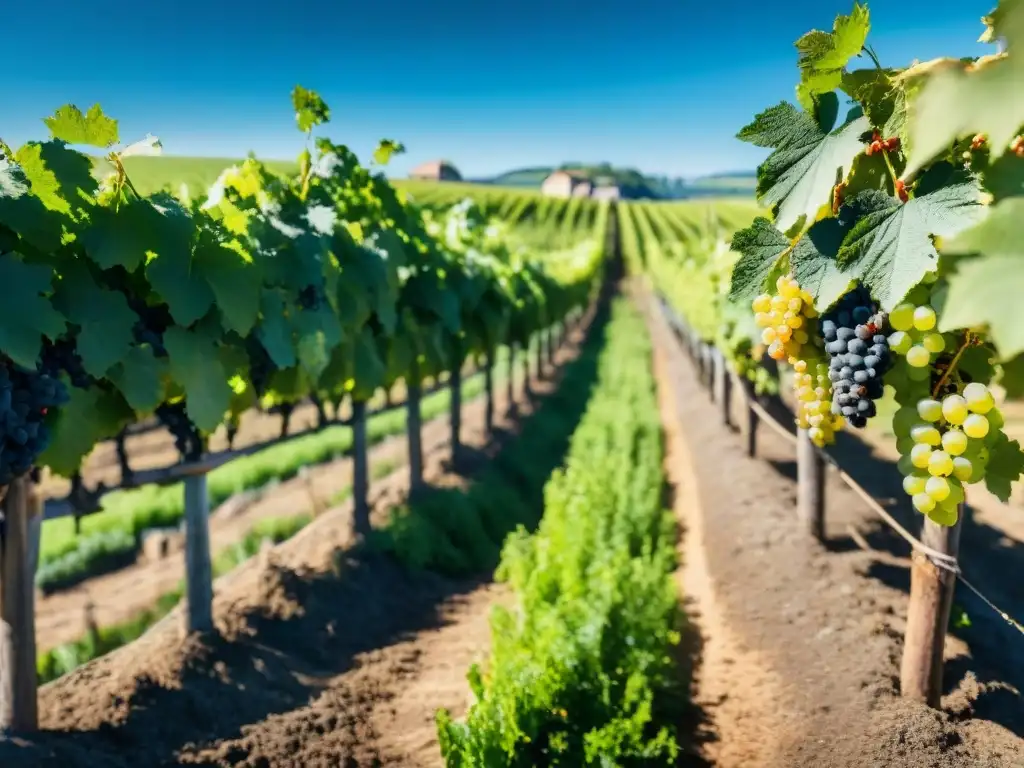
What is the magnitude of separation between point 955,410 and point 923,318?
0.70 feet

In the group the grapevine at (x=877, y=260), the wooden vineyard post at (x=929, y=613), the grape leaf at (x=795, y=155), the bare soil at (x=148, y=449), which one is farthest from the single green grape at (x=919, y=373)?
the bare soil at (x=148, y=449)

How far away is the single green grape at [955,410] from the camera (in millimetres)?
1794

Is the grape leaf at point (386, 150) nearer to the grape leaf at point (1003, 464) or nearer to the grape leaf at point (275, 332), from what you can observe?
the grape leaf at point (275, 332)

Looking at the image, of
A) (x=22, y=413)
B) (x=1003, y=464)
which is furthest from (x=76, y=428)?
(x=1003, y=464)

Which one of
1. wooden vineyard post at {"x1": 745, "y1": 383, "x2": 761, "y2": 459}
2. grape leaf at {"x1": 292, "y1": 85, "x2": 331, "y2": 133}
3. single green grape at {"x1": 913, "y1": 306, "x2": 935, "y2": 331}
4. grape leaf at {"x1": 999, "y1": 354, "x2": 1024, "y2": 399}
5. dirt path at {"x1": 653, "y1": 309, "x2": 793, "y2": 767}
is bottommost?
dirt path at {"x1": 653, "y1": 309, "x2": 793, "y2": 767}

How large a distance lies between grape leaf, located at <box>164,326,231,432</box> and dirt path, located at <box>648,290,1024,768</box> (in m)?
2.83

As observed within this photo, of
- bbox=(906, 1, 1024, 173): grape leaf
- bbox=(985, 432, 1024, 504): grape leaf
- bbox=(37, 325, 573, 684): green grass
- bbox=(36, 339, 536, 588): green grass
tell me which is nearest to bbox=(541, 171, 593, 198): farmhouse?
bbox=(36, 339, 536, 588): green grass

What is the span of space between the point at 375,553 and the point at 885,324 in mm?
5545

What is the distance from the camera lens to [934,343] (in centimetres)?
184

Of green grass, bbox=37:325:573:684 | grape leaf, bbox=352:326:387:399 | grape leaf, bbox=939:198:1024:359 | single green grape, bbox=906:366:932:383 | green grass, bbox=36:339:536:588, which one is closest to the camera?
grape leaf, bbox=939:198:1024:359

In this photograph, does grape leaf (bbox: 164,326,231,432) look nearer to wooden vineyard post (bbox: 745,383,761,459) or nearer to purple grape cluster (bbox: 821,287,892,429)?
purple grape cluster (bbox: 821,287,892,429)

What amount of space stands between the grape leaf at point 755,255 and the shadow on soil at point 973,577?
7.95 ft

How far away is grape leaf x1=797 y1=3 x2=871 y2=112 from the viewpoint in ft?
5.35

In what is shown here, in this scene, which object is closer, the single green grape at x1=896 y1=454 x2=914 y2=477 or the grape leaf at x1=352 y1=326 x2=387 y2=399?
the single green grape at x1=896 y1=454 x2=914 y2=477
